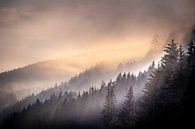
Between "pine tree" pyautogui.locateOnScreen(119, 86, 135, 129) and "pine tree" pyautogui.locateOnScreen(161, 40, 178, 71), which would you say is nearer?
"pine tree" pyautogui.locateOnScreen(161, 40, 178, 71)

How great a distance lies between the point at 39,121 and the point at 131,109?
85184 millimetres

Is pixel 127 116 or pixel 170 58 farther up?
pixel 170 58

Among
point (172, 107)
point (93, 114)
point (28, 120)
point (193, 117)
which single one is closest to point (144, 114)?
point (172, 107)

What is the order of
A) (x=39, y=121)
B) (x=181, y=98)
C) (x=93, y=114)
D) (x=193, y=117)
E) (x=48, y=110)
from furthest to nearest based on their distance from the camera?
(x=48, y=110), (x=39, y=121), (x=93, y=114), (x=181, y=98), (x=193, y=117)

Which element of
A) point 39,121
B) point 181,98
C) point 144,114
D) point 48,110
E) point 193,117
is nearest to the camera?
point 193,117

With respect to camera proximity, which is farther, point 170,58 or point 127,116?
point 127,116

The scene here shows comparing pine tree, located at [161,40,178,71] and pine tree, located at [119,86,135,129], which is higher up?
pine tree, located at [161,40,178,71]

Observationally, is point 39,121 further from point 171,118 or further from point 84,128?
point 171,118

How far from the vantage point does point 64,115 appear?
138000mm

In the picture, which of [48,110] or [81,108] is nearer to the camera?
[81,108]

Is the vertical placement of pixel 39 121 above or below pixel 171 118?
below

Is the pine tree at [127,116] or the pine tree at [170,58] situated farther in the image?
the pine tree at [127,116]

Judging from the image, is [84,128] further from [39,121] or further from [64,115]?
[39,121]

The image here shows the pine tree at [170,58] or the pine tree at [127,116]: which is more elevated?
the pine tree at [170,58]
